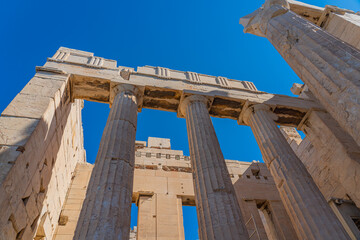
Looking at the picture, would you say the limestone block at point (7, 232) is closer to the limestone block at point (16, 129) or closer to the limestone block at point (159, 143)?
the limestone block at point (16, 129)

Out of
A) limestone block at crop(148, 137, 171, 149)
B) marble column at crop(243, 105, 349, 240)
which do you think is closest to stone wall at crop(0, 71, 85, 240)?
limestone block at crop(148, 137, 171, 149)

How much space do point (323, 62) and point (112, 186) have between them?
6997 millimetres

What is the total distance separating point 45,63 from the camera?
1167 cm

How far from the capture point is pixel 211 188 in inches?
307

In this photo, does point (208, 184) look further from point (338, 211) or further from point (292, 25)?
point (292, 25)

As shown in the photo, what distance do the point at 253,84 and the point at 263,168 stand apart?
5.44m

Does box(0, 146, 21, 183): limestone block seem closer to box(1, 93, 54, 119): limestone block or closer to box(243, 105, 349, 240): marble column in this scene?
box(1, 93, 54, 119): limestone block

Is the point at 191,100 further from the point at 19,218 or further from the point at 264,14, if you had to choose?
the point at 19,218

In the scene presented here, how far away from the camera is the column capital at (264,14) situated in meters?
11.8

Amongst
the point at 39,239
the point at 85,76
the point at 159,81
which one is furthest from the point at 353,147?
the point at 39,239

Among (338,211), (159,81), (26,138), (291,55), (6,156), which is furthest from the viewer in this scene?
(159,81)

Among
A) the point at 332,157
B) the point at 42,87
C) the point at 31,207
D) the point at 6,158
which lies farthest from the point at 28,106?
the point at 332,157

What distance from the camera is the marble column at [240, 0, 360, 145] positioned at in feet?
22.3

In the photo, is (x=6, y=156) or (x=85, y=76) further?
(x=85, y=76)
